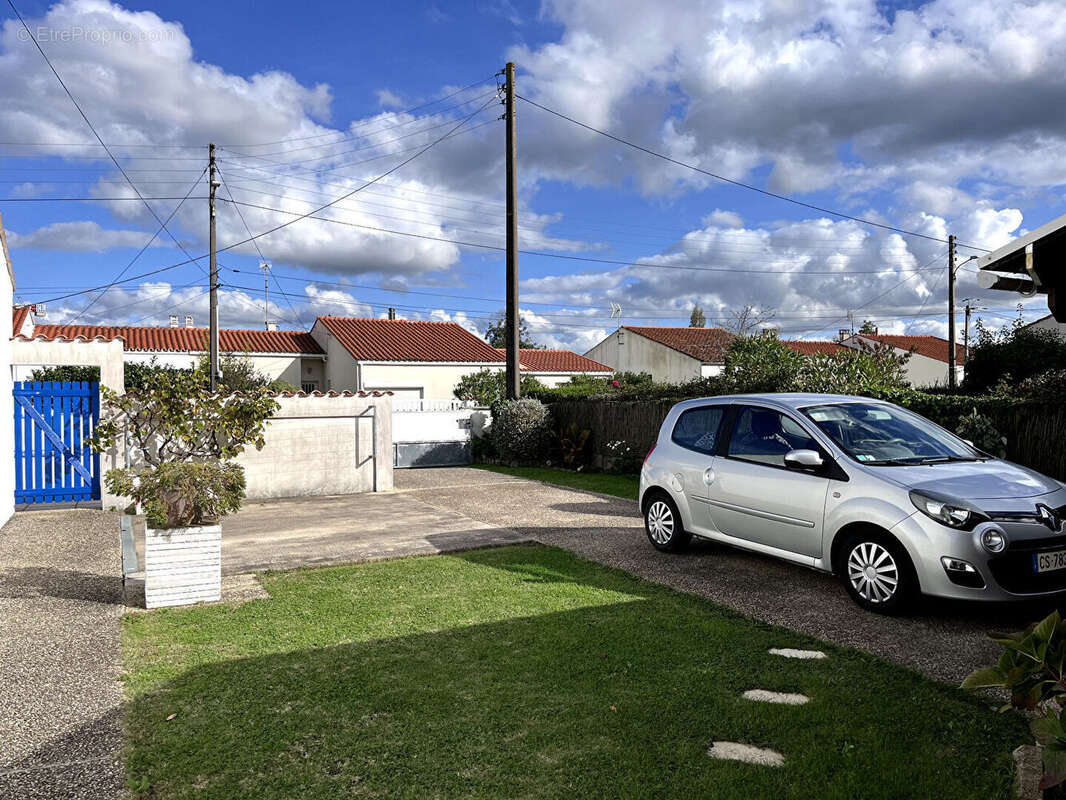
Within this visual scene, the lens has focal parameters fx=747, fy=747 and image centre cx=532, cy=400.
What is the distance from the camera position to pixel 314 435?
47.2 ft

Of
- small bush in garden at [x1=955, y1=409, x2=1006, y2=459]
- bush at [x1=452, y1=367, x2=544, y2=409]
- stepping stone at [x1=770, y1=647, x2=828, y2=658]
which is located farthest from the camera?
bush at [x1=452, y1=367, x2=544, y2=409]

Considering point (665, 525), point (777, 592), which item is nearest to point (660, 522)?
point (665, 525)

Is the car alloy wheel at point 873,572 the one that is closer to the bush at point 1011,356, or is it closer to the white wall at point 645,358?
the bush at point 1011,356

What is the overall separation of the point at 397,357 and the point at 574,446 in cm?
1647

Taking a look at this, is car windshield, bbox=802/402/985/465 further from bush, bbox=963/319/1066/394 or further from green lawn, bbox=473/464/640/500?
bush, bbox=963/319/1066/394

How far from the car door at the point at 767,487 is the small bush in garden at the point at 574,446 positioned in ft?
39.0

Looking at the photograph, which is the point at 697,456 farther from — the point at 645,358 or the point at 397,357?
the point at 645,358

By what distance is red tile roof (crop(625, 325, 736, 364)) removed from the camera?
136ft

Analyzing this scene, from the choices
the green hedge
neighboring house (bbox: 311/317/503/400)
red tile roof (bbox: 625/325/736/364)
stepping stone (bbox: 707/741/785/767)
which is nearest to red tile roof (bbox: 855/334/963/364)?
red tile roof (bbox: 625/325/736/364)

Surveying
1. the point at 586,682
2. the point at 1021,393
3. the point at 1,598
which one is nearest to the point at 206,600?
the point at 1,598

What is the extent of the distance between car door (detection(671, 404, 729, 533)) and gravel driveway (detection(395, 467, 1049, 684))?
0.56 m

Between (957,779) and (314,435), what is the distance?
1272cm

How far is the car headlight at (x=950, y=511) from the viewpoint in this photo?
209 inches

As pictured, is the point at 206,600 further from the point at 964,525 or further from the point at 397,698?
the point at 964,525
